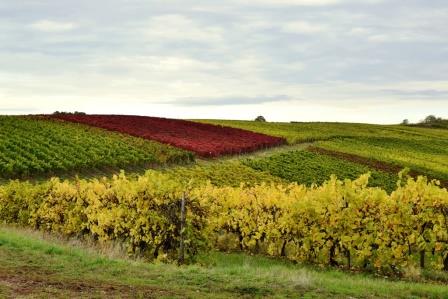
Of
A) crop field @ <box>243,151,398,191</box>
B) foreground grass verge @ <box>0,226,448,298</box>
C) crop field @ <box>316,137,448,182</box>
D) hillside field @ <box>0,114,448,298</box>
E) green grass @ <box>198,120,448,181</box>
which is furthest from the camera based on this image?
green grass @ <box>198,120,448,181</box>

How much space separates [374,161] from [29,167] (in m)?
34.5

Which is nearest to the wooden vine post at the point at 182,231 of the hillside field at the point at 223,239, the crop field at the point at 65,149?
the hillside field at the point at 223,239

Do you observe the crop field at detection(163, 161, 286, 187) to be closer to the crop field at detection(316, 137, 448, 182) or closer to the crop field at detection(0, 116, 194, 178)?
the crop field at detection(0, 116, 194, 178)

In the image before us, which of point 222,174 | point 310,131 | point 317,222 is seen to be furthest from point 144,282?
point 310,131

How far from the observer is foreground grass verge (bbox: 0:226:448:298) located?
10.5 m

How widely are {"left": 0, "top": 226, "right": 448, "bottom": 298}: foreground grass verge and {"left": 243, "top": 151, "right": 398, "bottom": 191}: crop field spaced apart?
108ft

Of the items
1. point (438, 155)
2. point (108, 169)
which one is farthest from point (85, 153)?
point (438, 155)

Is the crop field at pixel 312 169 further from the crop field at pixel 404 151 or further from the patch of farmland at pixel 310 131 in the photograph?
the patch of farmland at pixel 310 131

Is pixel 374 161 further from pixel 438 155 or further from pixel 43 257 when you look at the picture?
pixel 43 257

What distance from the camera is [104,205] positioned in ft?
64.0

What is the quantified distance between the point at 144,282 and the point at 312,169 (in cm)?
4025

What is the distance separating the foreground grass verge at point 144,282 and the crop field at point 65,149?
23.7m

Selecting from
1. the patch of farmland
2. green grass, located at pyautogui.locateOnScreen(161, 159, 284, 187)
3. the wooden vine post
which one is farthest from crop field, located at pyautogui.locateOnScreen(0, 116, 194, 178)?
the patch of farmland

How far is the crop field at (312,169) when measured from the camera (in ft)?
155
